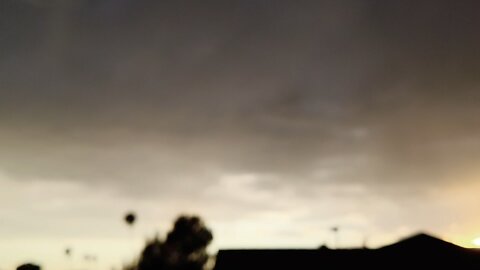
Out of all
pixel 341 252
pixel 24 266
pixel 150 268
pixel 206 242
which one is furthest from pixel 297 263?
pixel 24 266

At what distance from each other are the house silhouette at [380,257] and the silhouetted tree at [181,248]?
41.0 metres

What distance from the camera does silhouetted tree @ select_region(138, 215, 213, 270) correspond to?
7456 cm

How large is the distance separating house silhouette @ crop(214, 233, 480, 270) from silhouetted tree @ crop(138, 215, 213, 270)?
40977 mm

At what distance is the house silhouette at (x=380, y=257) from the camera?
32500 mm

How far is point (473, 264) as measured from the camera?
32062 mm

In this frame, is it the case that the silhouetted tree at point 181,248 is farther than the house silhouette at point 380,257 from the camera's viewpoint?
Yes

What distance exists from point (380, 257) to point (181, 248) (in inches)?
1965

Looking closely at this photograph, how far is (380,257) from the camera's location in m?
33.5

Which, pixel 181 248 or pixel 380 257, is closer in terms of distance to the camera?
pixel 380 257

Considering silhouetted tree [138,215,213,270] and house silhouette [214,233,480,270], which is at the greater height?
silhouetted tree [138,215,213,270]

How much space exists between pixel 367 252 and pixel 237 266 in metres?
9.48

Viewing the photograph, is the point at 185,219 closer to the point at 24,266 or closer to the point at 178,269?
the point at 178,269

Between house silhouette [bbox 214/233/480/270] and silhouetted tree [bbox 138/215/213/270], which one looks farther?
silhouetted tree [bbox 138/215/213/270]

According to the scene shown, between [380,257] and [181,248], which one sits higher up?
[181,248]
